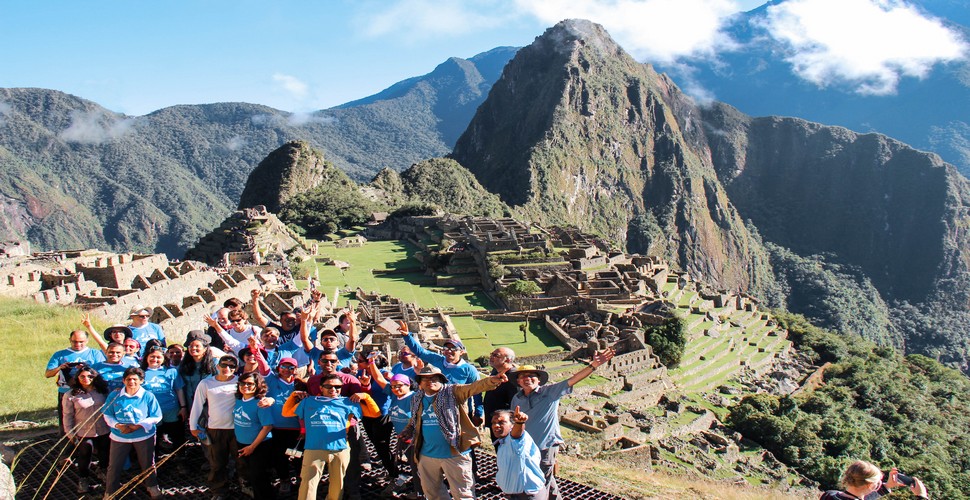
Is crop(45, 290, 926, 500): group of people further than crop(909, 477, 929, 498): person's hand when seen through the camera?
Yes

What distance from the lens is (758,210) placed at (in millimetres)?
173125

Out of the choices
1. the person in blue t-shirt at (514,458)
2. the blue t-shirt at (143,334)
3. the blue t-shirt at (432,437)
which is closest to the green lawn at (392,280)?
the blue t-shirt at (143,334)

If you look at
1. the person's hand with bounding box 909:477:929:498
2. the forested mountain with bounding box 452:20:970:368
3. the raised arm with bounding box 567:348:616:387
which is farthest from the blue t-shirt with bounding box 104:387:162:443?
the forested mountain with bounding box 452:20:970:368

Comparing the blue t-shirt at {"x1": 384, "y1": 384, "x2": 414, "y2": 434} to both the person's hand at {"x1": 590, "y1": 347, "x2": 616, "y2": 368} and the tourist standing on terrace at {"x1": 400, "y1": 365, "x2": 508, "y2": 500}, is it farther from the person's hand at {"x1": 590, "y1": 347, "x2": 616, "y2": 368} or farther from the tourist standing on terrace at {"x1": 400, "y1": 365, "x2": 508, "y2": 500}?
the person's hand at {"x1": 590, "y1": 347, "x2": 616, "y2": 368}

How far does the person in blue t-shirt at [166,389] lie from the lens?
25.4 ft

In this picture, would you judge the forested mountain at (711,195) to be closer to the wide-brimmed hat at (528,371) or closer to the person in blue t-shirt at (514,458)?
the wide-brimmed hat at (528,371)

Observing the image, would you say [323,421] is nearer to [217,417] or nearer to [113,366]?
[217,417]

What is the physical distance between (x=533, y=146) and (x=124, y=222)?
228 ft

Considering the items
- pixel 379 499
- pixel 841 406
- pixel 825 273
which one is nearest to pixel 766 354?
pixel 841 406

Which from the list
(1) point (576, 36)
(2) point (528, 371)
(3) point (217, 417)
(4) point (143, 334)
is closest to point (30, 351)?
(4) point (143, 334)

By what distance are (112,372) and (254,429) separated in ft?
6.10

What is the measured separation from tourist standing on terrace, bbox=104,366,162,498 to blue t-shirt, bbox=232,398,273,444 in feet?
2.88

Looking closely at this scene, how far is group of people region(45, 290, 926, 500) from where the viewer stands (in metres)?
6.75

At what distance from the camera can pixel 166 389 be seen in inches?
309
